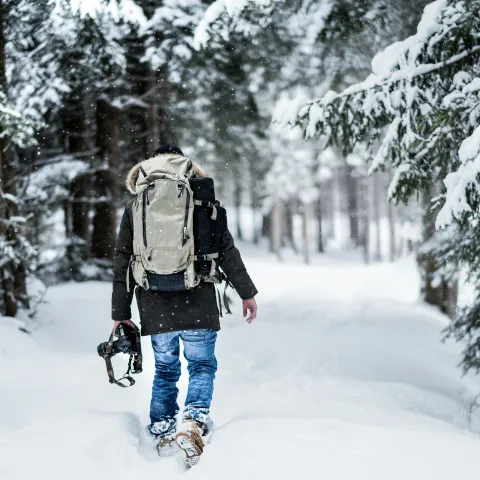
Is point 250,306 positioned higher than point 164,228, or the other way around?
point 164,228

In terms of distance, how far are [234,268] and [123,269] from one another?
0.86m

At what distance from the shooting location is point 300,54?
442 inches

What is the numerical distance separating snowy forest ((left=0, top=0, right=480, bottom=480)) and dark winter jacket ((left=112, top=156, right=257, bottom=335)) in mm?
896

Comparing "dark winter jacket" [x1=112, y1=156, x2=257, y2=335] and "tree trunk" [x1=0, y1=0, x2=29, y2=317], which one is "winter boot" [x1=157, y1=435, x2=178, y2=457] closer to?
"dark winter jacket" [x1=112, y1=156, x2=257, y2=335]

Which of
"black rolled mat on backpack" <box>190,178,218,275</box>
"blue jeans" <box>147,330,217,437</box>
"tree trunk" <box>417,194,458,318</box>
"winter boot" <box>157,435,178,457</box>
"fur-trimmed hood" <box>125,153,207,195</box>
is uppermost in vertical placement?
"fur-trimmed hood" <box>125,153,207,195</box>

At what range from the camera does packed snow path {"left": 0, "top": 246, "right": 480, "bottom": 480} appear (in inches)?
138

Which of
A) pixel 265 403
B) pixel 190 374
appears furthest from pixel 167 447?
pixel 265 403

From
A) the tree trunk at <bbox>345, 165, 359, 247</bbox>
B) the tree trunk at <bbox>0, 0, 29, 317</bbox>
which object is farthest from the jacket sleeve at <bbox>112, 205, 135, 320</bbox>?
the tree trunk at <bbox>345, 165, 359, 247</bbox>

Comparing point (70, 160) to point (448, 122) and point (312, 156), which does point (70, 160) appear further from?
point (312, 156)

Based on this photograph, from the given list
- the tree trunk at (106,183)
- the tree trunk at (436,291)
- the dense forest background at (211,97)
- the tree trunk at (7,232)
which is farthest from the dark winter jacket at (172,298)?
the tree trunk at (436,291)

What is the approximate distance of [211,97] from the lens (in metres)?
11.6

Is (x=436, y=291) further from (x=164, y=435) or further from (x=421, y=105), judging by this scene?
(x=164, y=435)

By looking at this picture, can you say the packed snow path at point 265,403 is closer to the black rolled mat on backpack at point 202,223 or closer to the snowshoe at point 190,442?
the snowshoe at point 190,442

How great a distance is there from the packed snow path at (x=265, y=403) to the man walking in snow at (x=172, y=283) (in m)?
0.27
